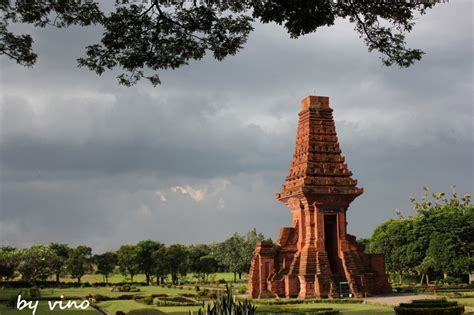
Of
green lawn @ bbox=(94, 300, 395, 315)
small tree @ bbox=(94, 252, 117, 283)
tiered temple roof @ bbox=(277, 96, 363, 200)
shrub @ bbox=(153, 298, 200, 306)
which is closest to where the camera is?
green lawn @ bbox=(94, 300, 395, 315)

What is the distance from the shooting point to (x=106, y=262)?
69500 millimetres

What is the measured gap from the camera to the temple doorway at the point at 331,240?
115 ft

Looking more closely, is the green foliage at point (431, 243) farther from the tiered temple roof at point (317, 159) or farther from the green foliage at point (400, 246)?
the tiered temple roof at point (317, 159)

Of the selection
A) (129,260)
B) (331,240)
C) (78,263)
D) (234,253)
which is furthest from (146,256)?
(331,240)

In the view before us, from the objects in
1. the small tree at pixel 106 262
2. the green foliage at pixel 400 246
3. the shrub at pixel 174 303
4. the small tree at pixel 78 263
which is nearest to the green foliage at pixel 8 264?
the small tree at pixel 78 263

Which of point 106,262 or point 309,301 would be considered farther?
point 106,262

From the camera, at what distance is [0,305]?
29359 millimetres

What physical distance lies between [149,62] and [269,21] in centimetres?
278

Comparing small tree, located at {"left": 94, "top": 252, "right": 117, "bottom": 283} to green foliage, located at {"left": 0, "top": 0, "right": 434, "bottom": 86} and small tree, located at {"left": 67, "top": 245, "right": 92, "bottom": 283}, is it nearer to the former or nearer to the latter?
small tree, located at {"left": 67, "top": 245, "right": 92, "bottom": 283}

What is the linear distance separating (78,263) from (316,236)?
38.1m

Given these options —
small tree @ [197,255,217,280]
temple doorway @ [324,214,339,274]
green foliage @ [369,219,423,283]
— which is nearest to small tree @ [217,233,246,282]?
small tree @ [197,255,217,280]

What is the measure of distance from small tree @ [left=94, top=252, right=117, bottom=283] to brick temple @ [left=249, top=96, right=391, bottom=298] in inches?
1583

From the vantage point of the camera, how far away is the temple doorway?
34.9 meters

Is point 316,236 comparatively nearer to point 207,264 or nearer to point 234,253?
point 234,253
